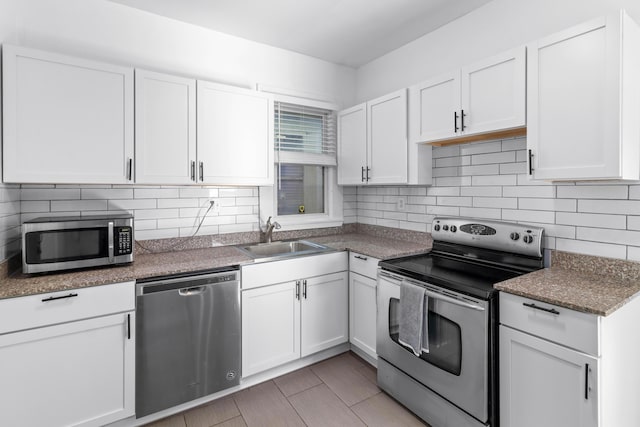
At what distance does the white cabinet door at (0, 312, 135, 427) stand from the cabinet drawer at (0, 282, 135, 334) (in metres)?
0.04

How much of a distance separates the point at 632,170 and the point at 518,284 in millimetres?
771

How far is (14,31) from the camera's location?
6.40 feet

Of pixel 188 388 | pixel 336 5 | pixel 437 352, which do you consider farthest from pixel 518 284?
pixel 336 5

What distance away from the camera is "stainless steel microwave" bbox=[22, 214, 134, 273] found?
1751mm

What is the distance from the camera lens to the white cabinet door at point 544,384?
1.32 m

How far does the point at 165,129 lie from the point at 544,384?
8.51 ft

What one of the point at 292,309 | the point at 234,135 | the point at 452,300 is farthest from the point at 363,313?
the point at 234,135

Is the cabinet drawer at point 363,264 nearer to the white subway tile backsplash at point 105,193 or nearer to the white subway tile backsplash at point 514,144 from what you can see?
the white subway tile backsplash at point 514,144

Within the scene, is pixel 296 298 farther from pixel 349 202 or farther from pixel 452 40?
pixel 452 40

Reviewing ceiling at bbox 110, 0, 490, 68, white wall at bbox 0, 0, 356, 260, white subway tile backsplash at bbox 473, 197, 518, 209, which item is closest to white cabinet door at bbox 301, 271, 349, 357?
white wall at bbox 0, 0, 356, 260

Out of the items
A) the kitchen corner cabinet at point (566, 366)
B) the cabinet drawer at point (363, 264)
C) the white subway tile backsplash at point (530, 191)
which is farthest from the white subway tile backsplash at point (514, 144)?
the cabinet drawer at point (363, 264)

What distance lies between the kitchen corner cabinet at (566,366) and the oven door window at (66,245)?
228 centimetres

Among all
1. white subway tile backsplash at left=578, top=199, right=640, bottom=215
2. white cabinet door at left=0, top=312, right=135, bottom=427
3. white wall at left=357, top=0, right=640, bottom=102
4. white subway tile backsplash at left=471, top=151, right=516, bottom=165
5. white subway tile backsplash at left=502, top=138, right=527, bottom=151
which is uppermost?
white wall at left=357, top=0, right=640, bottom=102

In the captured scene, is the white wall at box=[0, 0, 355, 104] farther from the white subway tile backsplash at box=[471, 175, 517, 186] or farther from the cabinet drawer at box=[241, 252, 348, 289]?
the white subway tile backsplash at box=[471, 175, 517, 186]
